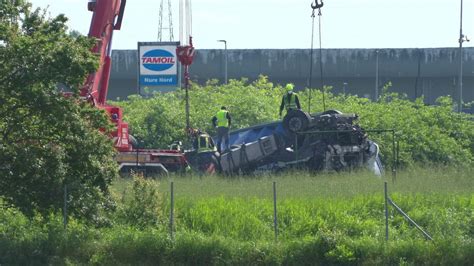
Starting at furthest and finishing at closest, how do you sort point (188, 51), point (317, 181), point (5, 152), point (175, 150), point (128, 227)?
1. point (175, 150)
2. point (188, 51)
3. point (317, 181)
4. point (128, 227)
5. point (5, 152)

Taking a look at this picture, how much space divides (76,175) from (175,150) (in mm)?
11527

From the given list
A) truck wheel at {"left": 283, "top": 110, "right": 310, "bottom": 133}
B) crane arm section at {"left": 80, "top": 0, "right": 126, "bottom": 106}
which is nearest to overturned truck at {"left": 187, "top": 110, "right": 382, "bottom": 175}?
truck wheel at {"left": 283, "top": 110, "right": 310, "bottom": 133}

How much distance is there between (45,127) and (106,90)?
890 cm

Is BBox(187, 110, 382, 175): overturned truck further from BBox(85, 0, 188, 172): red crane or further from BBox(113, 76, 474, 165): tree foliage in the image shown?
BBox(113, 76, 474, 165): tree foliage

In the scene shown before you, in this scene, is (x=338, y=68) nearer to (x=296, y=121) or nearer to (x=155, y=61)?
(x=155, y=61)

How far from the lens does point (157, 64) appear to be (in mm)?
60969

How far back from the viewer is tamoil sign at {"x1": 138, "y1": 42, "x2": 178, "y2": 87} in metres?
60.7

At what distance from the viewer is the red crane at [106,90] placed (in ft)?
106

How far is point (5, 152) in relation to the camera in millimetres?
24188

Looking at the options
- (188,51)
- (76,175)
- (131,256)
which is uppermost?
(188,51)

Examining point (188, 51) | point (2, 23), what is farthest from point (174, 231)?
point (188, 51)

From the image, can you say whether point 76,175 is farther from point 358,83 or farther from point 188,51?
point 358,83

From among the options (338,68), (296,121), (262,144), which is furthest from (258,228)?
(338,68)

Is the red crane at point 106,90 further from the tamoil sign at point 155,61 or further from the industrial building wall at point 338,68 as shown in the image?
the industrial building wall at point 338,68
